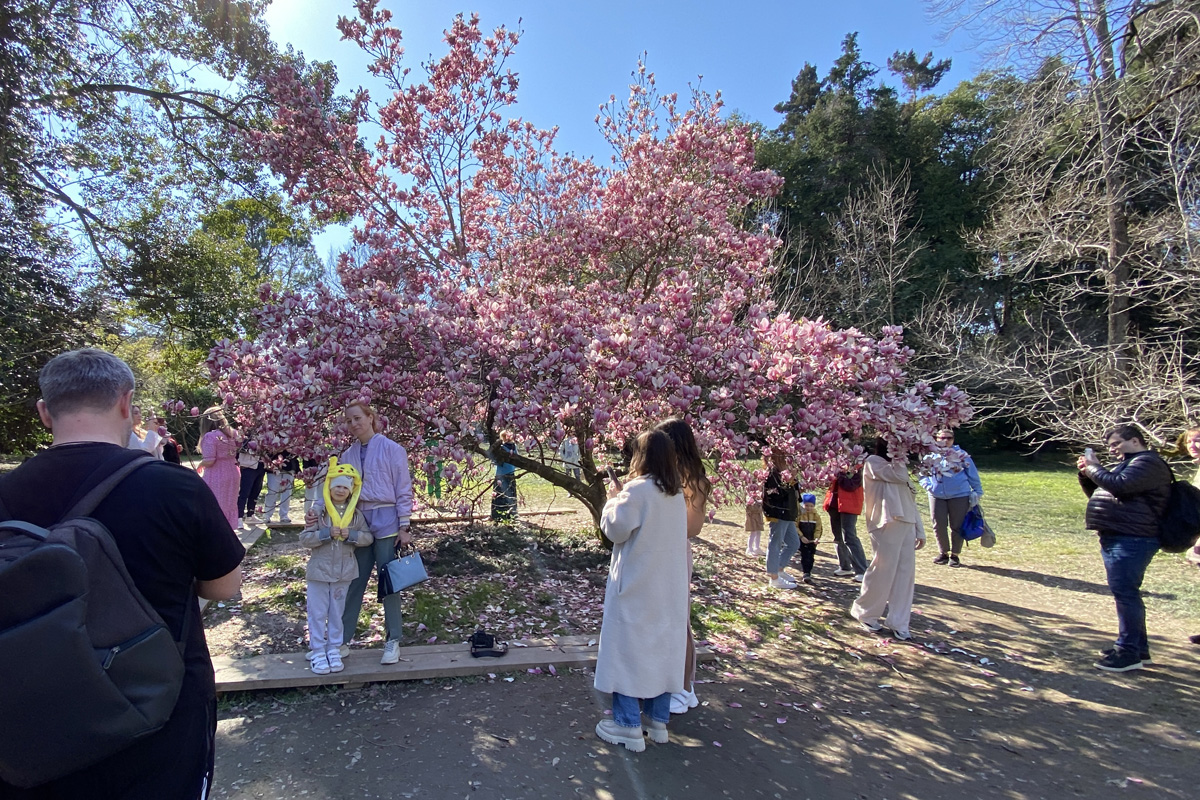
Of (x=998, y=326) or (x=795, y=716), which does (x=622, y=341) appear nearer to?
(x=795, y=716)

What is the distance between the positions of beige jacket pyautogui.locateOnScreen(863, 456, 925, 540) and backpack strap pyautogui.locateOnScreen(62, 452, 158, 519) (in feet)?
16.3

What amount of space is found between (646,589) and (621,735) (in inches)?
33.5

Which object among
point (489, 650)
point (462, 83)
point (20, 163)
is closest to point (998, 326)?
point (462, 83)

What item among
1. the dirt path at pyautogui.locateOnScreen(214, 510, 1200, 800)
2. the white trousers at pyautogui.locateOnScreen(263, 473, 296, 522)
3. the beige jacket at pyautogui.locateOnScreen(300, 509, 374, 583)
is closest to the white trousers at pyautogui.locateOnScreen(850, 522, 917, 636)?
the dirt path at pyautogui.locateOnScreen(214, 510, 1200, 800)

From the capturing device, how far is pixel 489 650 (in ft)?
14.4

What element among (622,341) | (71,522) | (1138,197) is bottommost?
(71,522)

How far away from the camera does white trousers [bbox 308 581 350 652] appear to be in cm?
402

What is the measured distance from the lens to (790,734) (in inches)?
143

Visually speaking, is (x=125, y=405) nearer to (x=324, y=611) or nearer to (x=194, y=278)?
(x=324, y=611)

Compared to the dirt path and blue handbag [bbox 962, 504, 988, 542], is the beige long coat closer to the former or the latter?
the dirt path

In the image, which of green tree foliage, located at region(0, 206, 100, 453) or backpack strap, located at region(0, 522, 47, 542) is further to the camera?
green tree foliage, located at region(0, 206, 100, 453)

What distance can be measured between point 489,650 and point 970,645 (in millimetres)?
3948

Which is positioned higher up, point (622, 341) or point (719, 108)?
point (719, 108)

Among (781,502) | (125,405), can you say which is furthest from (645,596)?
(781,502)
